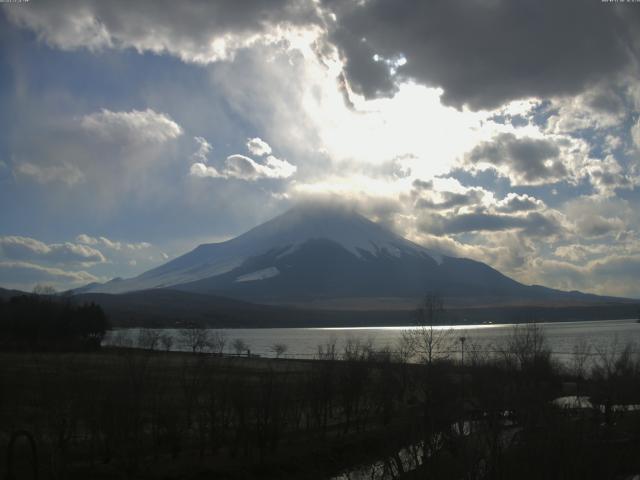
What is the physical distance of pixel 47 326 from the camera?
91.2 m

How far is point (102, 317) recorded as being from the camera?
10462 centimetres

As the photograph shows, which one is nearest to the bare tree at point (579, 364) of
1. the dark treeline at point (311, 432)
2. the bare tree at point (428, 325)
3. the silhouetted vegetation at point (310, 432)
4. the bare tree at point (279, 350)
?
the silhouetted vegetation at point (310, 432)

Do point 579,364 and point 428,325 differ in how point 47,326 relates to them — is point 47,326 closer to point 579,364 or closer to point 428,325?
point 428,325

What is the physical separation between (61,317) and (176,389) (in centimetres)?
6093

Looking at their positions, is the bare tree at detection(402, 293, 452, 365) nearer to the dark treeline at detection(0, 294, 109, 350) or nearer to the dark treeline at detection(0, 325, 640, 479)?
the dark treeline at detection(0, 325, 640, 479)

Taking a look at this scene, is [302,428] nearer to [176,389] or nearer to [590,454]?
[176,389]

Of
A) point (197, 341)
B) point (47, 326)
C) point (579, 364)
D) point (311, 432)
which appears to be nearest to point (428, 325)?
point (579, 364)

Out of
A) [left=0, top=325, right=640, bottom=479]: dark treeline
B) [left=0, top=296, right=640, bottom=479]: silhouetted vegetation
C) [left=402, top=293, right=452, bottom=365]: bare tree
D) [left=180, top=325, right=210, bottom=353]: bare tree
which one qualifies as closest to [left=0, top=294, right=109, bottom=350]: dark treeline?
[left=180, top=325, right=210, bottom=353]: bare tree

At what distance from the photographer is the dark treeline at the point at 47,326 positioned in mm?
84537

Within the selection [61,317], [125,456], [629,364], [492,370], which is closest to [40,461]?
[125,456]

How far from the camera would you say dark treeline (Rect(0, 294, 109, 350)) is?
3328 inches

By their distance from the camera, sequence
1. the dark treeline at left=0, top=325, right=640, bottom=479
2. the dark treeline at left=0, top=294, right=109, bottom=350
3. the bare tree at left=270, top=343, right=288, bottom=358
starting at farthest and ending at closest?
the bare tree at left=270, top=343, right=288, bottom=358
the dark treeline at left=0, top=294, right=109, bottom=350
the dark treeline at left=0, top=325, right=640, bottom=479

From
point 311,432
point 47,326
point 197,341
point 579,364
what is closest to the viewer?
point 311,432

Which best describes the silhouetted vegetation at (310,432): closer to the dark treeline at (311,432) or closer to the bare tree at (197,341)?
the dark treeline at (311,432)
